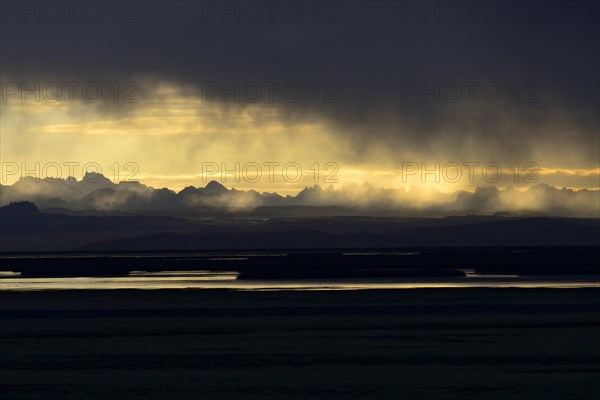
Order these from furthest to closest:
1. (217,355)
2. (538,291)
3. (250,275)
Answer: (250,275) < (538,291) < (217,355)

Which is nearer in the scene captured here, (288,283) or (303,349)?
(303,349)

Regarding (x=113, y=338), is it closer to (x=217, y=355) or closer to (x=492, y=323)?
(x=217, y=355)

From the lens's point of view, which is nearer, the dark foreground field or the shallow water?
the dark foreground field

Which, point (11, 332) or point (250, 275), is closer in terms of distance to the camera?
point (11, 332)

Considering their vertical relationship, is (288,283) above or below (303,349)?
above

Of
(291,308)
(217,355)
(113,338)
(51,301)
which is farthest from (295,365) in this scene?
(51,301)

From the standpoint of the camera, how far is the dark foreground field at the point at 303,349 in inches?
1259

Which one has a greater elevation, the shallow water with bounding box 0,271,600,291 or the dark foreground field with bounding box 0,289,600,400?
the shallow water with bounding box 0,271,600,291

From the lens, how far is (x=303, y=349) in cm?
3991

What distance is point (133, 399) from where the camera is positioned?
1206 inches

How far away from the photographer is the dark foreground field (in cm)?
3198

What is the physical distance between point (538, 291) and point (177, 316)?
89.9 feet

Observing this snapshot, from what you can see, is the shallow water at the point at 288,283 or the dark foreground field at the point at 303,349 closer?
the dark foreground field at the point at 303,349

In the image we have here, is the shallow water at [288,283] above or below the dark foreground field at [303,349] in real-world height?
above
